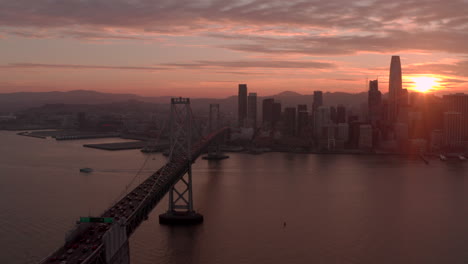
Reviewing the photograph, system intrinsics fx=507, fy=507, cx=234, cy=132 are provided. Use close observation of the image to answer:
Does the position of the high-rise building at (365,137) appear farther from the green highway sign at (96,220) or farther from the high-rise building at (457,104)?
the green highway sign at (96,220)

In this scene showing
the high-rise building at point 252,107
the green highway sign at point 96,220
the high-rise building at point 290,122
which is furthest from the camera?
the high-rise building at point 252,107

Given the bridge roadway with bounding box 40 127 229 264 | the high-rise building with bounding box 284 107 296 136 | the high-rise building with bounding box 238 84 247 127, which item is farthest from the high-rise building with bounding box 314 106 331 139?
the bridge roadway with bounding box 40 127 229 264

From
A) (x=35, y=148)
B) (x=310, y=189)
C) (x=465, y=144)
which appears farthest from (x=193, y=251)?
(x=465, y=144)

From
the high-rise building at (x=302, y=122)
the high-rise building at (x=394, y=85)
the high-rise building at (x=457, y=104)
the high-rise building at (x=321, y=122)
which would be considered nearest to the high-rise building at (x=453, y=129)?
the high-rise building at (x=457, y=104)

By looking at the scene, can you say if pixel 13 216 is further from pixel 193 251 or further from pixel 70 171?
pixel 70 171

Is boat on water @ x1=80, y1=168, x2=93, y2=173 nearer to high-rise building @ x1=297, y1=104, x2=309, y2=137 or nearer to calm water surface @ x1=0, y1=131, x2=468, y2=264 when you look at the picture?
calm water surface @ x1=0, y1=131, x2=468, y2=264

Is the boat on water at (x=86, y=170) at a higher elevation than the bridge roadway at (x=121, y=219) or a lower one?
lower
